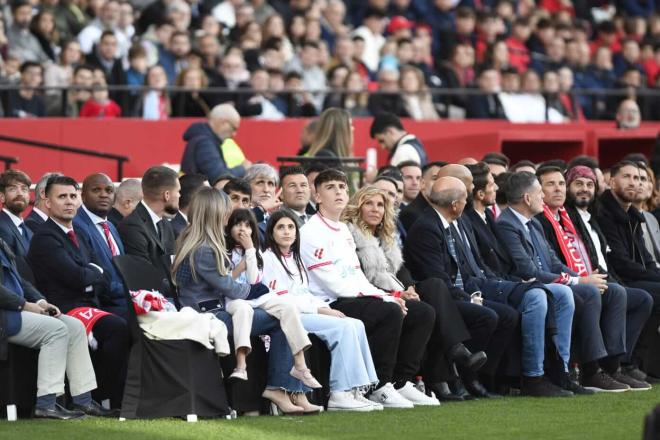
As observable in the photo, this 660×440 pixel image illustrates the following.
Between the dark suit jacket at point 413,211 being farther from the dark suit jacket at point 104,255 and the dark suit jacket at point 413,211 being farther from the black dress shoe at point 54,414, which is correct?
the black dress shoe at point 54,414

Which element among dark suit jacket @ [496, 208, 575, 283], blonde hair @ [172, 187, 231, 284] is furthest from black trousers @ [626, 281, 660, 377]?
blonde hair @ [172, 187, 231, 284]

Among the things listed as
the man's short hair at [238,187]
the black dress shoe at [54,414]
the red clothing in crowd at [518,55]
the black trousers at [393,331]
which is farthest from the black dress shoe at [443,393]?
the red clothing in crowd at [518,55]

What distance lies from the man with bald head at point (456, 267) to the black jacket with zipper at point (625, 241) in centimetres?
185

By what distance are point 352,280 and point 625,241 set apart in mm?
3338

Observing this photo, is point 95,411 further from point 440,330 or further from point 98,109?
point 98,109

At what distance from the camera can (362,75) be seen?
21.3 meters

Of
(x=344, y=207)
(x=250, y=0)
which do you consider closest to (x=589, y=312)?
(x=344, y=207)

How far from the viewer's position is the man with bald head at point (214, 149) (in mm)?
15102

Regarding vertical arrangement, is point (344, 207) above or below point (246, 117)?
below

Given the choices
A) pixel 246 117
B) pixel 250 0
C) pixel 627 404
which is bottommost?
pixel 627 404

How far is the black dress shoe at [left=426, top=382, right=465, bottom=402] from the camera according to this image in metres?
12.2

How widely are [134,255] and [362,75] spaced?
10.1 meters

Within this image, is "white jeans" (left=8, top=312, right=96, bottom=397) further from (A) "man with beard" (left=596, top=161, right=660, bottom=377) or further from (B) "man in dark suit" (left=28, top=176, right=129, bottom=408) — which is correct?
(A) "man with beard" (left=596, top=161, right=660, bottom=377)

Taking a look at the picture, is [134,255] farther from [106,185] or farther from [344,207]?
[344,207]
